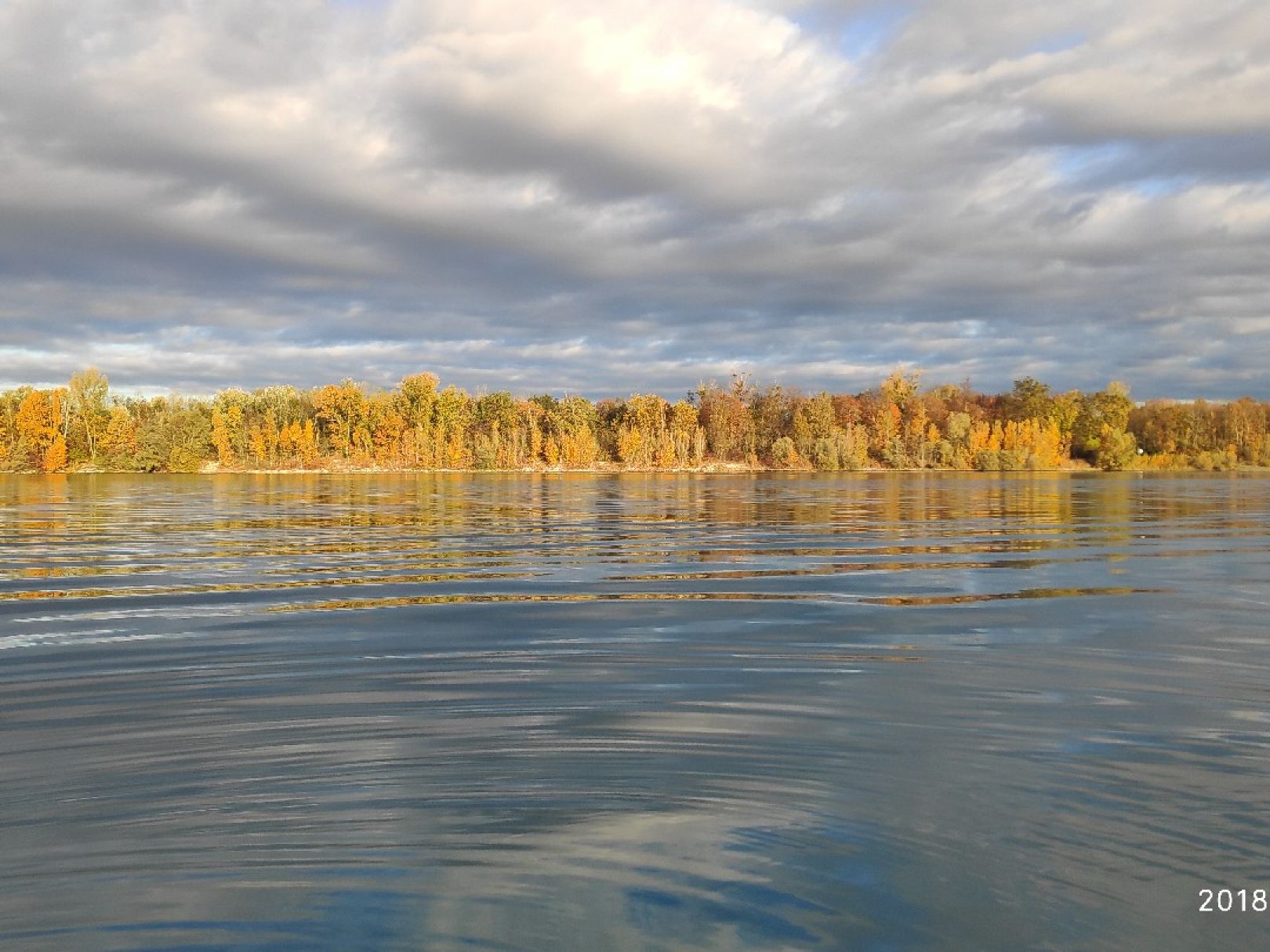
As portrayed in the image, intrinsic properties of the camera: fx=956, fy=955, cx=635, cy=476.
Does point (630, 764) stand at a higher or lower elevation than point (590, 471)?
lower

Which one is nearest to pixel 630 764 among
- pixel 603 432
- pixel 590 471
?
pixel 590 471

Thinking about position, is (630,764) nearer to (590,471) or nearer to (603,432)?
(590,471)

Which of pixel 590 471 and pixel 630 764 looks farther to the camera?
pixel 590 471

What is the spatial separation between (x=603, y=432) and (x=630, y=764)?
496 ft

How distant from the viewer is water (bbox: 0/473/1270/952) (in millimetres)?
4848

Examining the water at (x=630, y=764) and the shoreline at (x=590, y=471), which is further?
the shoreline at (x=590, y=471)

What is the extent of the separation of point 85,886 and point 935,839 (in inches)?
187

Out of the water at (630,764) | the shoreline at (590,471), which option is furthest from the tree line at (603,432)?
the water at (630,764)

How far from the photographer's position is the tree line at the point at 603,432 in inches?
5261

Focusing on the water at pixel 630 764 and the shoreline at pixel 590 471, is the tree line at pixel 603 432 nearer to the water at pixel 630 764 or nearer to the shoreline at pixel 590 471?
the shoreline at pixel 590 471

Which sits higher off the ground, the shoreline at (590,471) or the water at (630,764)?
the shoreline at (590,471)

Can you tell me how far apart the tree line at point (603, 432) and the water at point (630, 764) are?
12693cm

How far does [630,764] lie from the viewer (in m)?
7.05

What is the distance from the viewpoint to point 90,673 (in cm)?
989
